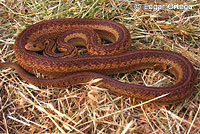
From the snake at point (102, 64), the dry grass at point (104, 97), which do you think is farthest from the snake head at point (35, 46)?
the dry grass at point (104, 97)

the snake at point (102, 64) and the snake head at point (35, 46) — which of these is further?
the snake head at point (35, 46)

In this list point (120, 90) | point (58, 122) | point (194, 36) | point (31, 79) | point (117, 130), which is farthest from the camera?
point (194, 36)

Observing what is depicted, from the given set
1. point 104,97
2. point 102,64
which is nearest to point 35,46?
point 102,64

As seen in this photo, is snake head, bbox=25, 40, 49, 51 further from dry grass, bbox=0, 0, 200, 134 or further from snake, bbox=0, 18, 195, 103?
dry grass, bbox=0, 0, 200, 134

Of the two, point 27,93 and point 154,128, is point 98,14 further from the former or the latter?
point 154,128

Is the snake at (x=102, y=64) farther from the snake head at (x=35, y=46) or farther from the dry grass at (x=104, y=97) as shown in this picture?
the dry grass at (x=104, y=97)

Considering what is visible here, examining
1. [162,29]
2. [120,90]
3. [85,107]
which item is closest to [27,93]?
[85,107]
